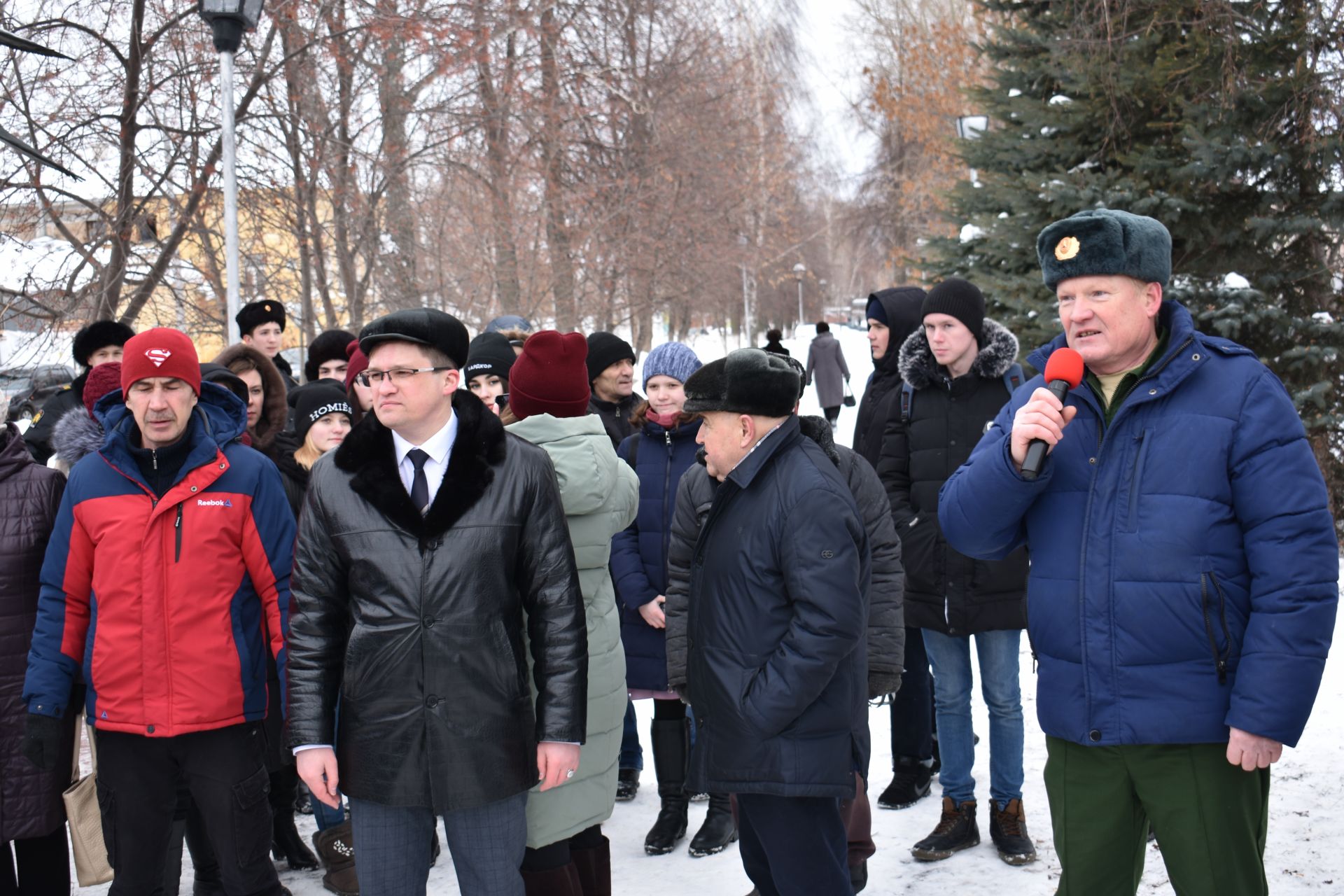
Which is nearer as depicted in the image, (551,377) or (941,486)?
(551,377)

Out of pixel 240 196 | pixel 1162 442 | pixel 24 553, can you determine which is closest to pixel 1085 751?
pixel 1162 442

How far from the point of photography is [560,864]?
3.28 meters

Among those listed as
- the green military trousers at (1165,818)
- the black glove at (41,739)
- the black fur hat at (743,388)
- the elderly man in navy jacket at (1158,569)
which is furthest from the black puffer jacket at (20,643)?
the green military trousers at (1165,818)

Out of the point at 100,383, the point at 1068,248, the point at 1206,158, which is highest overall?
the point at 1206,158

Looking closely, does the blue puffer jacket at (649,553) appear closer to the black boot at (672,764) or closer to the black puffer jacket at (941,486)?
the black boot at (672,764)

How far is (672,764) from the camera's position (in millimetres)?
4812

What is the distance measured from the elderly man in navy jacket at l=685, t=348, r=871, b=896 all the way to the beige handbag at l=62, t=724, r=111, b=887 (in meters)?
2.00

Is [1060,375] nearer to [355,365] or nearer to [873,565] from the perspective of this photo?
[873,565]

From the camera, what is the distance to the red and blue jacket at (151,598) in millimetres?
3404

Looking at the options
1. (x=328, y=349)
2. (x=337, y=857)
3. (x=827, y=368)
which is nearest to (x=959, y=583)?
(x=337, y=857)

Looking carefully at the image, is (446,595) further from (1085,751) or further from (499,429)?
(1085,751)

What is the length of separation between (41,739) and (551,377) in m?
1.93

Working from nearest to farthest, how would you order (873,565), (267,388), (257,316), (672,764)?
(873,565)
(672,764)
(267,388)
(257,316)

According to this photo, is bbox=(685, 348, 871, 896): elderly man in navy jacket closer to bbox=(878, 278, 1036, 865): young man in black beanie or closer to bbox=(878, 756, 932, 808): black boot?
bbox=(878, 278, 1036, 865): young man in black beanie
